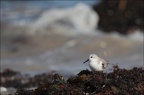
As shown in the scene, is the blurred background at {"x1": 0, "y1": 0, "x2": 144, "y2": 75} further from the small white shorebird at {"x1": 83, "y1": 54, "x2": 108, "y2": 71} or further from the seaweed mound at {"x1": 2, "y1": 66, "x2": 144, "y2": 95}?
the seaweed mound at {"x1": 2, "y1": 66, "x2": 144, "y2": 95}

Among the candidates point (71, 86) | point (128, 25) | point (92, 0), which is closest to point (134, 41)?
point (128, 25)

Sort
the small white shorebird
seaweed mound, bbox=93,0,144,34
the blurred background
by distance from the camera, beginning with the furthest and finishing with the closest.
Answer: seaweed mound, bbox=93,0,144,34 → the blurred background → the small white shorebird

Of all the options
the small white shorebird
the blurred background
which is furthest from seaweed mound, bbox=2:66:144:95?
the blurred background

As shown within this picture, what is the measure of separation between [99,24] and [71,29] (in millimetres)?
1751

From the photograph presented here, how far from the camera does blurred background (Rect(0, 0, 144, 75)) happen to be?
1959 cm

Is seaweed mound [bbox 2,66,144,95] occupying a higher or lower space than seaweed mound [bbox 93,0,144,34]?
lower

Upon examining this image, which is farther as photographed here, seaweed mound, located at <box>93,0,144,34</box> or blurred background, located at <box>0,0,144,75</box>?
seaweed mound, located at <box>93,0,144,34</box>

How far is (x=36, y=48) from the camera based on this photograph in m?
22.2

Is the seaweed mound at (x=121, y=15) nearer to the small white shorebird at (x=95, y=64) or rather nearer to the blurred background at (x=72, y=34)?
the blurred background at (x=72, y=34)

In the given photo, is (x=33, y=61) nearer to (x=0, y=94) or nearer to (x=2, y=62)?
(x=2, y=62)

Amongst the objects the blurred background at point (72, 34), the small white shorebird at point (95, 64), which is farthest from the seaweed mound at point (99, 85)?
the blurred background at point (72, 34)

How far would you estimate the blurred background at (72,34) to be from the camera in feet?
64.3

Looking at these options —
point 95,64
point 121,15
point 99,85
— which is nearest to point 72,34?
point 121,15

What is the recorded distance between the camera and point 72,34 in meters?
23.7
